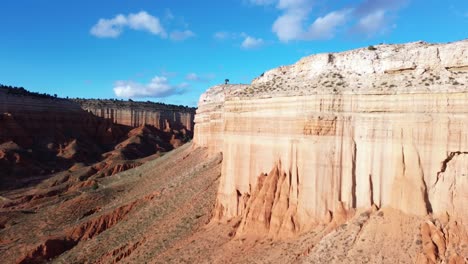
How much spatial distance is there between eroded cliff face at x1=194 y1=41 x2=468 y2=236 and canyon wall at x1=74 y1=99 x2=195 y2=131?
9325 centimetres

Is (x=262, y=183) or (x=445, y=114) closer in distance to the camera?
(x=445, y=114)

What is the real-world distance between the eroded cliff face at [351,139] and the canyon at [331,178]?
0.14ft

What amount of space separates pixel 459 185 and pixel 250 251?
9.00m

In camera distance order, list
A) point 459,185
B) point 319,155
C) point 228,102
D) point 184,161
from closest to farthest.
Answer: point 459,185 < point 319,155 < point 228,102 < point 184,161

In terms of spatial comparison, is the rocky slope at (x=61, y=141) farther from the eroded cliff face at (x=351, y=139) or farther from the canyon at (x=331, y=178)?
the eroded cliff face at (x=351, y=139)

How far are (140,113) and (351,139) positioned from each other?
338 ft

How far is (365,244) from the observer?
16.6 metres

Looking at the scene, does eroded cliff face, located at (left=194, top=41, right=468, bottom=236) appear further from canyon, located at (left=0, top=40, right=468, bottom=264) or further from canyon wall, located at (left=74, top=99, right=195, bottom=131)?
canyon wall, located at (left=74, top=99, right=195, bottom=131)

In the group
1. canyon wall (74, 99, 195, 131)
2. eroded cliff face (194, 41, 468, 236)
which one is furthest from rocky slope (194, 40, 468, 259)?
canyon wall (74, 99, 195, 131)

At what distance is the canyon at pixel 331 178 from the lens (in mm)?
16062

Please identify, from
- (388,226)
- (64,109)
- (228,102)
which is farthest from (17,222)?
(64,109)

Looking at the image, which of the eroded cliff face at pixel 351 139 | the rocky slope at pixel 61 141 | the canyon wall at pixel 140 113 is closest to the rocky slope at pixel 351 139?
the eroded cliff face at pixel 351 139

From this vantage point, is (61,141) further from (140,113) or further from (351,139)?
(351,139)

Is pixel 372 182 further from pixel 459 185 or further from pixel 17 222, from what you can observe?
pixel 17 222
